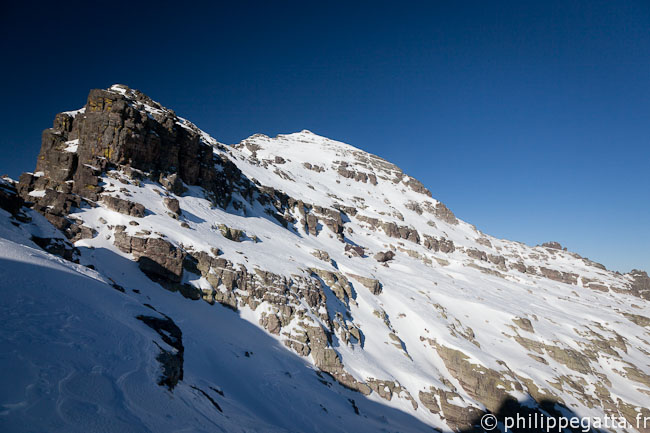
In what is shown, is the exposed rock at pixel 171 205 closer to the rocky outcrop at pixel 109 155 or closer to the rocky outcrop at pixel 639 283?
the rocky outcrop at pixel 109 155

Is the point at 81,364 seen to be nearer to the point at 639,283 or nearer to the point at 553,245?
the point at 639,283

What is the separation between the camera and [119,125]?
36.8 m

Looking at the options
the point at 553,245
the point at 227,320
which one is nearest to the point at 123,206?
the point at 227,320

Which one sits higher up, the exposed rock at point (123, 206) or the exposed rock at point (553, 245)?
the exposed rock at point (553, 245)

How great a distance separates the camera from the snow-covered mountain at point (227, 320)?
7199 millimetres

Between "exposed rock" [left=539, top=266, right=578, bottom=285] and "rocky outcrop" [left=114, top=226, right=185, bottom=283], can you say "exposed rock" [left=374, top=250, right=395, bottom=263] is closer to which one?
"rocky outcrop" [left=114, top=226, right=185, bottom=283]

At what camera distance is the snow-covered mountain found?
7199 millimetres

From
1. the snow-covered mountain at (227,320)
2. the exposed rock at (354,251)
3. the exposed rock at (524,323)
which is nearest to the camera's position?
the snow-covered mountain at (227,320)

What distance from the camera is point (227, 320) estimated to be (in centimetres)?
2527

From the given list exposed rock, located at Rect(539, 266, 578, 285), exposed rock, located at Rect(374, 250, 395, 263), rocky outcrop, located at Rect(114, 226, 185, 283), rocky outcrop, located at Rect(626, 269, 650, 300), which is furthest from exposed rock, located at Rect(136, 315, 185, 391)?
rocky outcrop, located at Rect(626, 269, 650, 300)

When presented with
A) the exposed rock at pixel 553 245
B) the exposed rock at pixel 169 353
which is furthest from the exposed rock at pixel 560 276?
the exposed rock at pixel 169 353

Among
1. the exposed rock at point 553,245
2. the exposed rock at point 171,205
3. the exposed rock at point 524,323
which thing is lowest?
the exposed rock at point 524,323

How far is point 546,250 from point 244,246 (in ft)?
520

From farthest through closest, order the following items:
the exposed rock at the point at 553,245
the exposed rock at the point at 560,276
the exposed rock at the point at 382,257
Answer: the exposed rock at the point at 553,245 → the exposed rock at the point at 560,276 → the exposed rock at the point at 382,257
